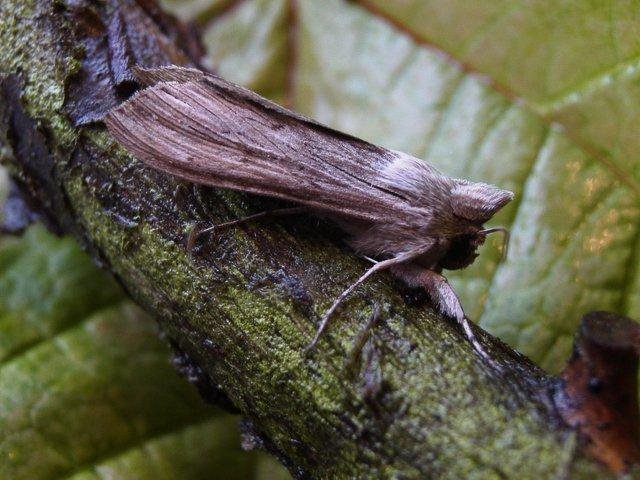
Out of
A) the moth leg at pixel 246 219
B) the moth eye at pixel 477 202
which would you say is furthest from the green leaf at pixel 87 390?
the moth eye at pixel 477 202

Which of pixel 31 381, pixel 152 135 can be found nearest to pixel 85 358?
pixel 31 381

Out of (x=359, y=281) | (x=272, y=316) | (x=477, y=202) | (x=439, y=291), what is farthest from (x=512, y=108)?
(x=272, y=316)

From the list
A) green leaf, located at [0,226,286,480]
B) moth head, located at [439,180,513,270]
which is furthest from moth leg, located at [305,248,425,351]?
green leaf, located at [0,226,286,480]

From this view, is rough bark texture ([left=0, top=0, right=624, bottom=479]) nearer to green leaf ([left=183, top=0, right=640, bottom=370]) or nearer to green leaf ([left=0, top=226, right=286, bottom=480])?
green leaf ([left=0, top=226, right=286, bottom=480])

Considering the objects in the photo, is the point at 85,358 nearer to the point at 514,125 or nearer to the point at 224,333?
the point at 224,333

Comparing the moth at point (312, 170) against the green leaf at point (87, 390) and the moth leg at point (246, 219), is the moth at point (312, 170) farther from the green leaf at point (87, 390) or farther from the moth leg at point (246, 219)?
the green leaf at point (87, 390)

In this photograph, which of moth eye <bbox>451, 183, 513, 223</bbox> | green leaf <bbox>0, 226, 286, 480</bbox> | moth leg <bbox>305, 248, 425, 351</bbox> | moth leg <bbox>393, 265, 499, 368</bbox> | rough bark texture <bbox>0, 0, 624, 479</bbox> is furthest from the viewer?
green leaf <bbox>0, 226, 286, 480</bbox>
